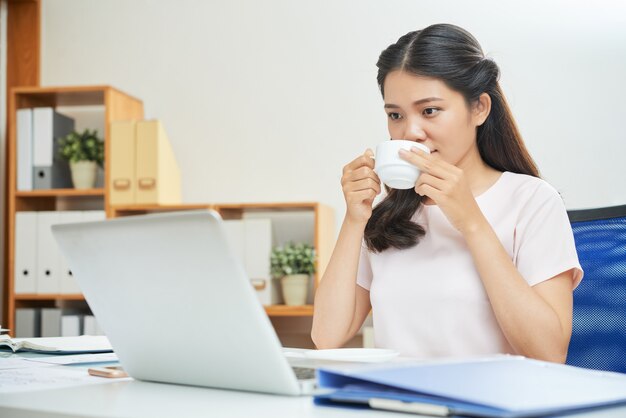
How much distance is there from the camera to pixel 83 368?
1126 millimetres

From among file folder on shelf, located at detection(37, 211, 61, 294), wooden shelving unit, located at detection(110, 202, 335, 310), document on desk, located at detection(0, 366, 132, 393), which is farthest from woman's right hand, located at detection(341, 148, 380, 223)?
file folder on shelf, located at detection(37, 211, 61, 294)

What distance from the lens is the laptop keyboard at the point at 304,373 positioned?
82cm

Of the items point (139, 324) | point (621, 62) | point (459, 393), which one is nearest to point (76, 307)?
point (621, 62)

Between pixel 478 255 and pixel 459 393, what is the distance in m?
0.66

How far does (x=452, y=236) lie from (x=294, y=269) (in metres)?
1.91

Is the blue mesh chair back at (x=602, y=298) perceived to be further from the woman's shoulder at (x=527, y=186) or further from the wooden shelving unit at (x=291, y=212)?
the wooden shelving unit at (x=291, y=212)

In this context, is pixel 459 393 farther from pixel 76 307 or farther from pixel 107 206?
pixel 76 307

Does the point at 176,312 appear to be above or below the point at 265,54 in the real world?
below

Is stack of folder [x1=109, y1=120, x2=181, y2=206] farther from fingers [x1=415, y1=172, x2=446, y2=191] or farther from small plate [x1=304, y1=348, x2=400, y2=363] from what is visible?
small plate [x1=304, y1=348, x2=400, y2=363]

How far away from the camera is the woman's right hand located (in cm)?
145

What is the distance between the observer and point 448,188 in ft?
4.25

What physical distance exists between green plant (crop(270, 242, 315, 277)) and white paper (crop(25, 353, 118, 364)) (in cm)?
204

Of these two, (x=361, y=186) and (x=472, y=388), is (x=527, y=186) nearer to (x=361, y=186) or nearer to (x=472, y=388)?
(x=361, y=186)

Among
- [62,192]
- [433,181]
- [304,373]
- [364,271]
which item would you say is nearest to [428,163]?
[433,181]
